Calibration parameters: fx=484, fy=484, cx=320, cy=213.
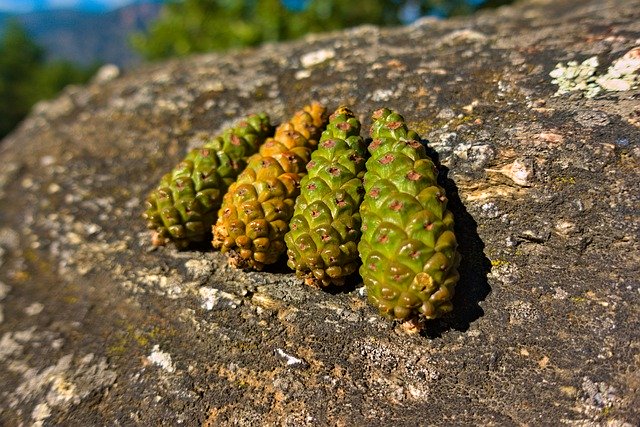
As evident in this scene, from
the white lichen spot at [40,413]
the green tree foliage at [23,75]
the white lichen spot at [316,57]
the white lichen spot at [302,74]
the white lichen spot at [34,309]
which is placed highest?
the white lichen spot at [316,57]

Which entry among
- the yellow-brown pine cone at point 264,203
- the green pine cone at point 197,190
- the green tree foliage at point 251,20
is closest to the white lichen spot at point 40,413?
the green pine cone at point 197,190

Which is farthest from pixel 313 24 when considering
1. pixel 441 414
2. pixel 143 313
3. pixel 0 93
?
pixel 0 93

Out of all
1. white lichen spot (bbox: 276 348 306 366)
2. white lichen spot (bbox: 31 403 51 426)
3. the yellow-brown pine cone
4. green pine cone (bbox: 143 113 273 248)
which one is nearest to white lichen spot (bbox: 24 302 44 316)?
white lichen spot (bbox: 31 403 51 426)

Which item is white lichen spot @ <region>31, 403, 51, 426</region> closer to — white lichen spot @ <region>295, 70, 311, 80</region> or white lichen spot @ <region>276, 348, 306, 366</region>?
white lichen spot @ <region>276, 348, 306, 366</region>

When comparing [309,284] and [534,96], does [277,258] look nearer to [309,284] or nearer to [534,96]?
[309,284]

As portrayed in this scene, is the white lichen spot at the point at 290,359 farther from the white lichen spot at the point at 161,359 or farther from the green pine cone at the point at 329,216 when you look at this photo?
the white lichen spot at the point at 161,359

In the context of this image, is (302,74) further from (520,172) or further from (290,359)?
(290,359)
